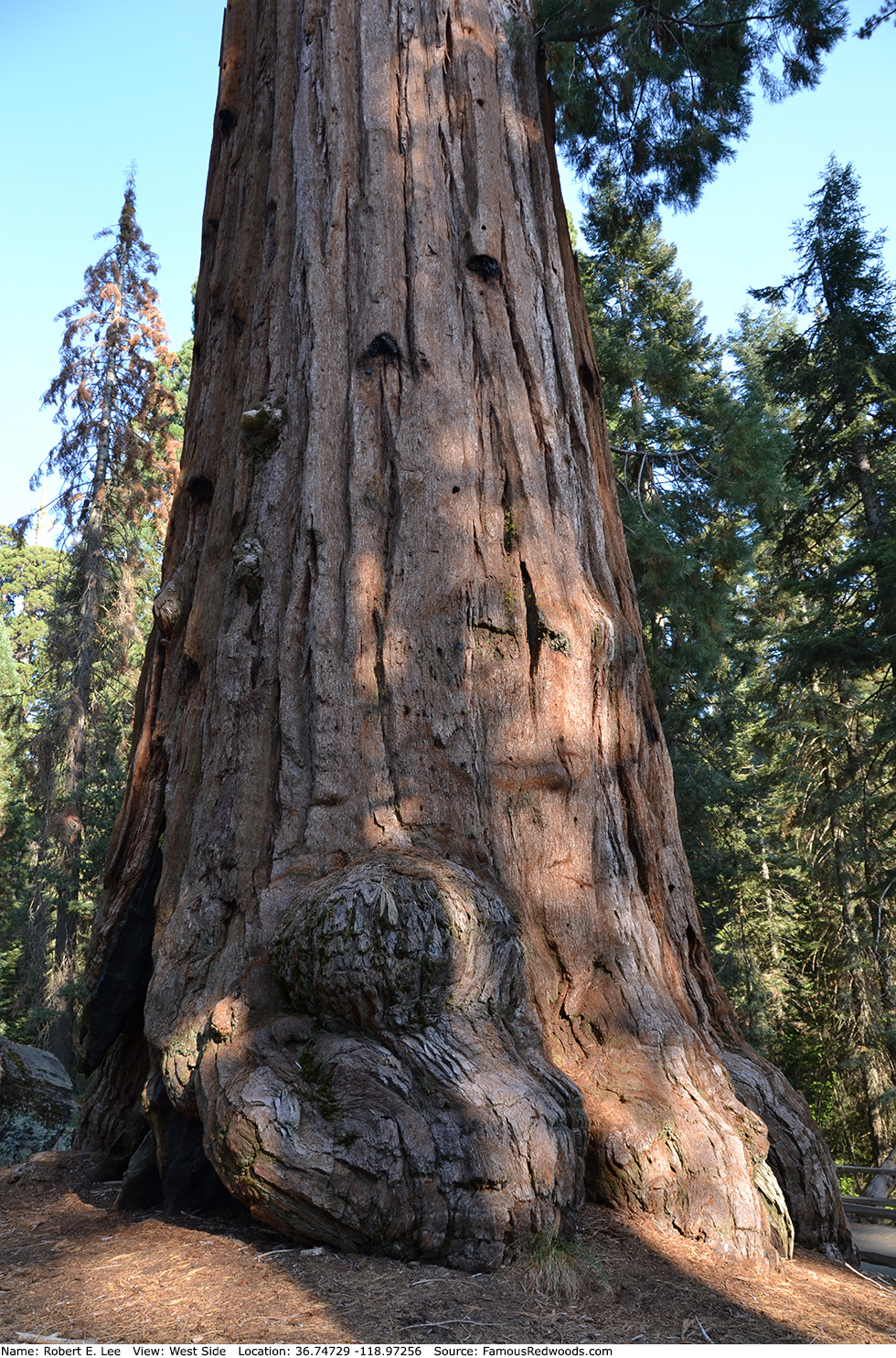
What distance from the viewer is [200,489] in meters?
4.84

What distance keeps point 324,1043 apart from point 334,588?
177 cm

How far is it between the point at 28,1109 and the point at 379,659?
4.69 metres

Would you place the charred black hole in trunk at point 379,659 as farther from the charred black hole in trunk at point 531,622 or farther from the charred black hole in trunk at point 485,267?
the charred black hole in trunk at point 485,267

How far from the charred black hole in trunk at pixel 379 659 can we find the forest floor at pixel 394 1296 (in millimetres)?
1858

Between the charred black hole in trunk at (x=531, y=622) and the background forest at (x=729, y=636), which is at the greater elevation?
the background forest at (x=729, y=636)

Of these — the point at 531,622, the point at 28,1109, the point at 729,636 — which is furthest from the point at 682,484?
the point at 28,1109

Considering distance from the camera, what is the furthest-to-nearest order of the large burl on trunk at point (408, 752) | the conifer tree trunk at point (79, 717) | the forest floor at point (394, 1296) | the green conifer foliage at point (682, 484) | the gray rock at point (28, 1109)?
1. the conifer tree trunk at point (79, 717)
2. the green conifer foliage at point (682, 484)
3. the gray rock at point (28, 1109)
4. the large burl on trunk at point (408, 752)
5. the forest floor at point (394, 1296)

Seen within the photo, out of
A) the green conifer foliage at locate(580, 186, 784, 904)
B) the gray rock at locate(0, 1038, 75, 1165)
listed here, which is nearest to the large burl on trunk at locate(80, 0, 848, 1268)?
the gray rock at locate(0, 1038, 75, 1165)

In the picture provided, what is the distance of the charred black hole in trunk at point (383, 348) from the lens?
404cm

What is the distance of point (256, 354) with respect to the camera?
14.4 ft

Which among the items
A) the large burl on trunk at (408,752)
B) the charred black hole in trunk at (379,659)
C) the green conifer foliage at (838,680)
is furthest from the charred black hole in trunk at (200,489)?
the green conifer foliage at (838,680)

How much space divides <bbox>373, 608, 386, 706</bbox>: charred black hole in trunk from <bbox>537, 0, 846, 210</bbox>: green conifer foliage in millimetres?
3712

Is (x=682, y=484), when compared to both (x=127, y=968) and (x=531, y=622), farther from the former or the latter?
(x=127, y=968)

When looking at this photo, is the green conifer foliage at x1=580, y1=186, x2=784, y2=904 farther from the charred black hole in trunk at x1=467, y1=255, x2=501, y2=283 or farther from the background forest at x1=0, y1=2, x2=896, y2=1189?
the charred black hole in trunk at x1=467, y1=255, x2=501, y2=283
